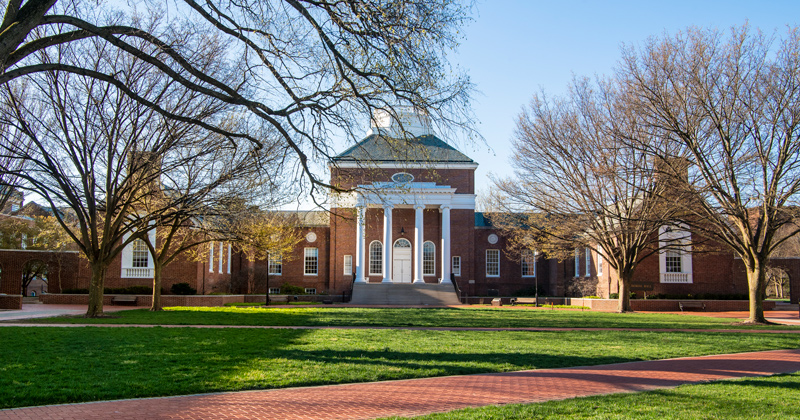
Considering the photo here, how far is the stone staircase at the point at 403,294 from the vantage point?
39250 millimetres

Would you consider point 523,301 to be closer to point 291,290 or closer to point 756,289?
point 291,290

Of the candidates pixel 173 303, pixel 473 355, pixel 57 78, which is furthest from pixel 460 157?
pixel 473 355

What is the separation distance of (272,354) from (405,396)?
14.3ft

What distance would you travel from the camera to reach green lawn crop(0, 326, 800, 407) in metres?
8.14

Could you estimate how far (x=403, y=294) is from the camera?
40.1 m

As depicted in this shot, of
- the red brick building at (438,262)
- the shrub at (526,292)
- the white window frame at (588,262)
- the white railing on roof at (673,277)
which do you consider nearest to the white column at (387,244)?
the red brick building at (438,262)

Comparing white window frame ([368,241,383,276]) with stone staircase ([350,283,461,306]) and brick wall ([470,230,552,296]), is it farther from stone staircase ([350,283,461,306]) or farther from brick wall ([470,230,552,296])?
brick wall ([470,230,552,296])

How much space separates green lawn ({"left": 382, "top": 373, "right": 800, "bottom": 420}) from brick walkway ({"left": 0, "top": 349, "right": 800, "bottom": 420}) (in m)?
0.48

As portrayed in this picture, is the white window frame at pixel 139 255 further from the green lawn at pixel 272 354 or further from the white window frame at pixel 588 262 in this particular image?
the white window frame at pixel 588 262

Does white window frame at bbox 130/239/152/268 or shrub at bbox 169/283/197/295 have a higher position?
white window frame at bbox 130/239/152/268

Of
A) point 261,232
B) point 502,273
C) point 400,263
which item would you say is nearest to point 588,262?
point 502,273

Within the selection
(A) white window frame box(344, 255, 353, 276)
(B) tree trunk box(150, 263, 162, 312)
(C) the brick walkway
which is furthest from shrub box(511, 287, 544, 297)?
(C) the brick walkway

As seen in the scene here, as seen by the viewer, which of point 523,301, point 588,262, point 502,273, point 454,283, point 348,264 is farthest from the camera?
point 502,273

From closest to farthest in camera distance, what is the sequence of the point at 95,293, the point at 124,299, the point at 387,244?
the point at 95,293, the point at 124,299, the point at 387,244
